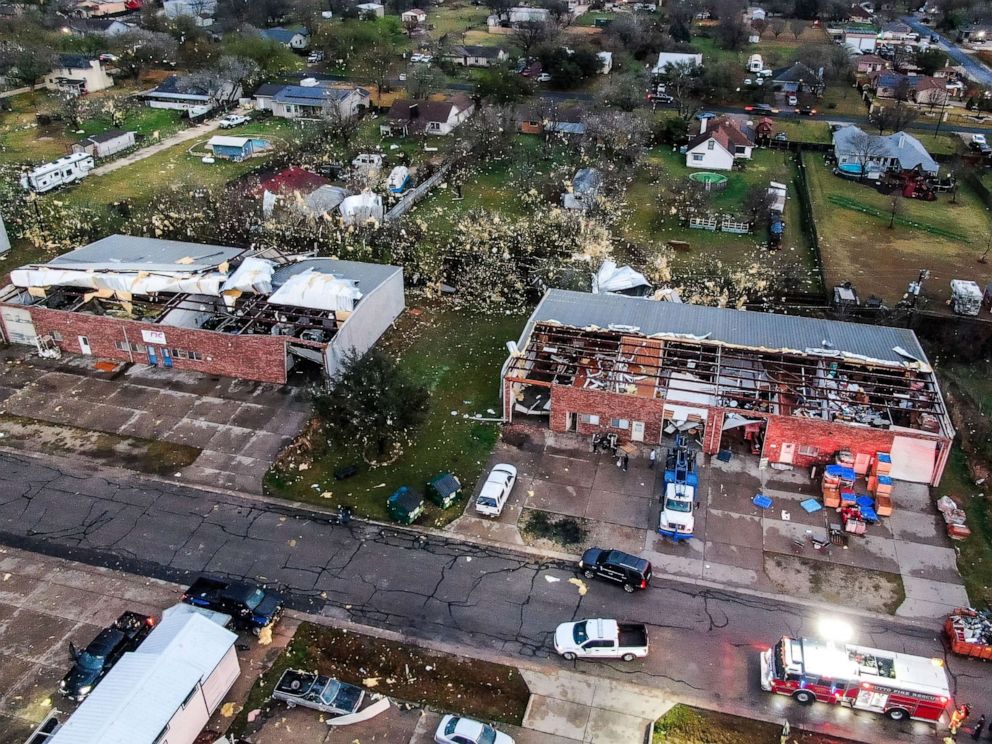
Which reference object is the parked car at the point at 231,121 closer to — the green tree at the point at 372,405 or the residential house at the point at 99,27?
the residential house at the point at 99,27

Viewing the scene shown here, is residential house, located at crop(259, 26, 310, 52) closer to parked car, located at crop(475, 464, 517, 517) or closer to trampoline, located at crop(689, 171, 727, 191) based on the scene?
trampoline, located at crop(689, 171, 727, 191)

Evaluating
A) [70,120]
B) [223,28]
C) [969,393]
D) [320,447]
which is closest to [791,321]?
[969,393]

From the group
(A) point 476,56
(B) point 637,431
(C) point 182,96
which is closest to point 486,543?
(B) point 637,431

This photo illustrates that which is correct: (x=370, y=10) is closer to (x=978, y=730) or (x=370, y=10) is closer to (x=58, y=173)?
(x=58, y=173)

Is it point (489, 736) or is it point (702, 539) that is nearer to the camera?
point (489, 736)

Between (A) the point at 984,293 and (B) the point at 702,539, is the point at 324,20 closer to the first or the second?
(A) the point at 984,293

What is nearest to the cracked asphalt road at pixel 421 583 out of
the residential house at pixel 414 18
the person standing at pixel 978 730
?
the person standing at pixel 978 730
